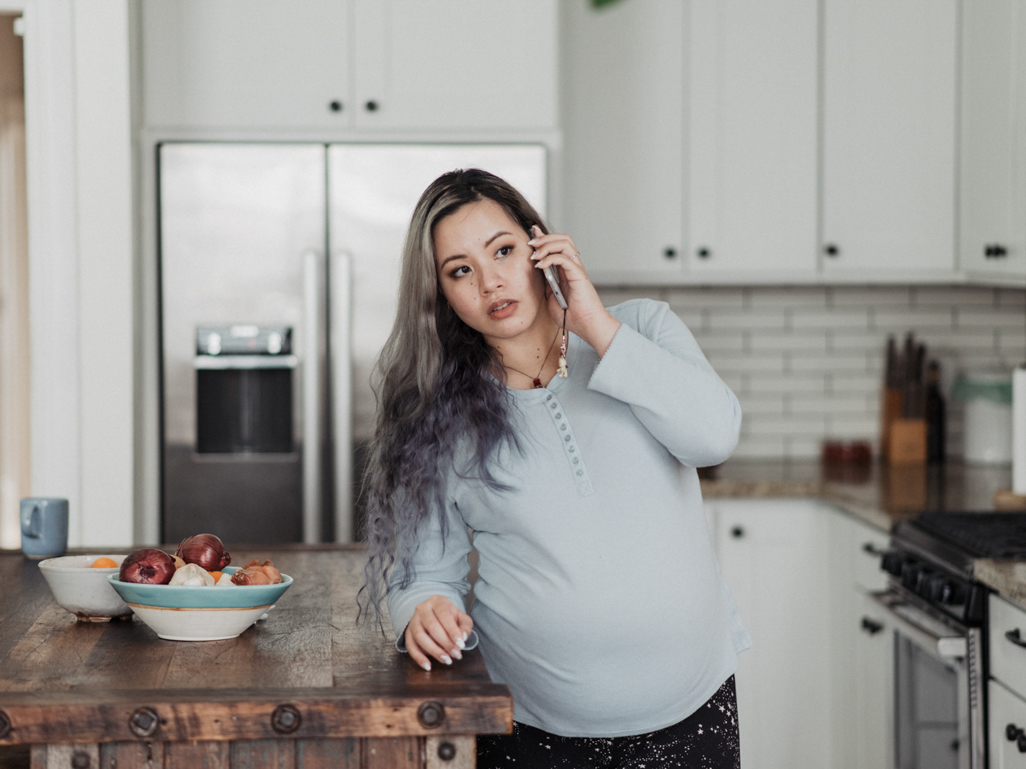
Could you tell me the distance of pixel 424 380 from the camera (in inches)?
62.0

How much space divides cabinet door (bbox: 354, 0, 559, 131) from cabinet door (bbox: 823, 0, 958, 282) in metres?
0.96

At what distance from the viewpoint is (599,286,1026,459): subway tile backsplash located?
149 inches

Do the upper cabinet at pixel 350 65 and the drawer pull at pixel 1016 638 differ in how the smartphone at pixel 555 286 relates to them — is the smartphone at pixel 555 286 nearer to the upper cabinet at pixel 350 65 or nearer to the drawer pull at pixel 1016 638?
the drawer pull at pixel 1016 638

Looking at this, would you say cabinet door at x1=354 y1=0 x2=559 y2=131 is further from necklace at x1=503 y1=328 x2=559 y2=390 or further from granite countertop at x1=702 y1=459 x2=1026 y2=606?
necklace at x1=503 y1=328 x2=559 y2=390

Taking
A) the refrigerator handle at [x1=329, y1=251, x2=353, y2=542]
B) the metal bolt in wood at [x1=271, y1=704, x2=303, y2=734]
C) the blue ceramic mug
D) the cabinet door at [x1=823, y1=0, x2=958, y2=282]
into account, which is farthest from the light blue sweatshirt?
the cabinet door at [x1=823, y1=0, x2=958, y2=282]

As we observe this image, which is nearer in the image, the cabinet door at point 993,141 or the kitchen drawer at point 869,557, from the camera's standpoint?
the kitchen drawer at point 869,557

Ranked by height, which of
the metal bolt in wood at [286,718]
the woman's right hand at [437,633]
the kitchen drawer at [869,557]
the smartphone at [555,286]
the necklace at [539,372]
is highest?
the smartphone at [555,286]

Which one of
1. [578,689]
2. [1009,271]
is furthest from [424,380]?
[1009,271]

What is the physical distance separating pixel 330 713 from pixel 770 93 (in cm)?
276

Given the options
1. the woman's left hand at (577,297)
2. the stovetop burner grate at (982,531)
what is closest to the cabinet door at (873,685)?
the stovetop burner grate at (982,531)

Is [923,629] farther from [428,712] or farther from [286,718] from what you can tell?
[286,718]

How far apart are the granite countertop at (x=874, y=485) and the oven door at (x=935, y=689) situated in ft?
0.86

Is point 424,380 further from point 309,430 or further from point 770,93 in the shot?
point 770,93

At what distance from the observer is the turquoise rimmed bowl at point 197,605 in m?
1.44
